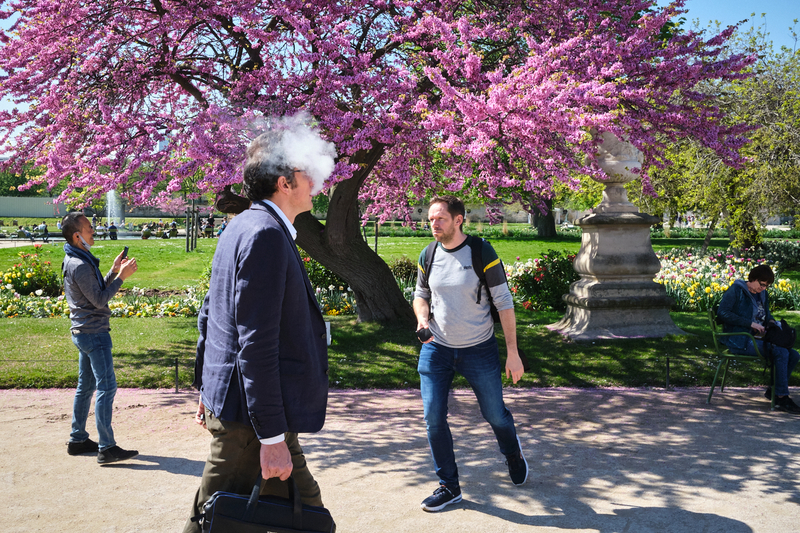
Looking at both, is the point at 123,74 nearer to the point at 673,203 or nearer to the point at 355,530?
the point at 355,530

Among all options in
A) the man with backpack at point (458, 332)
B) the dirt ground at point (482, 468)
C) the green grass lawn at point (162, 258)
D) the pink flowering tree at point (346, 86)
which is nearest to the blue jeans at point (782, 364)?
the dirt ground at point (482, 468)

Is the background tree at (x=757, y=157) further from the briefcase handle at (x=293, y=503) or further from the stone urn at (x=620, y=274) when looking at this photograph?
the briefcase handle at (x=293, y=503)

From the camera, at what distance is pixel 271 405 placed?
2.30 metres

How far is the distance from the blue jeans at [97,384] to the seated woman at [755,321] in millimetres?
5419

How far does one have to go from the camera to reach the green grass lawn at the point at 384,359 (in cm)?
712

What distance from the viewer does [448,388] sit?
393 cm

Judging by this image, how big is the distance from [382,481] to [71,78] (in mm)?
6615

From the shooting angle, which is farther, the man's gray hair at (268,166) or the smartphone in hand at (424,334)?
the smartphone in hand at (424,334)

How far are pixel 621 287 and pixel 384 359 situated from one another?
3549mm

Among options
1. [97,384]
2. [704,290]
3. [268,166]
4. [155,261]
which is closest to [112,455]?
[97,384]

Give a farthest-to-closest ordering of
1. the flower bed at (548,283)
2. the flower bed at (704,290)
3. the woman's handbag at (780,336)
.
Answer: the flower bed at (548,283) < the flower bed at (704,290) < the woman's handbag at (780,336)

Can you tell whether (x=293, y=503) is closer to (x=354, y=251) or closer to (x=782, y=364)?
(x=782, y=364)

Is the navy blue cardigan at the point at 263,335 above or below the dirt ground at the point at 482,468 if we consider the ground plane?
above

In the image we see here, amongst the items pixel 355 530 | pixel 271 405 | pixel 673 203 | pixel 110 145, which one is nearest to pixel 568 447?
pixel 355 530
